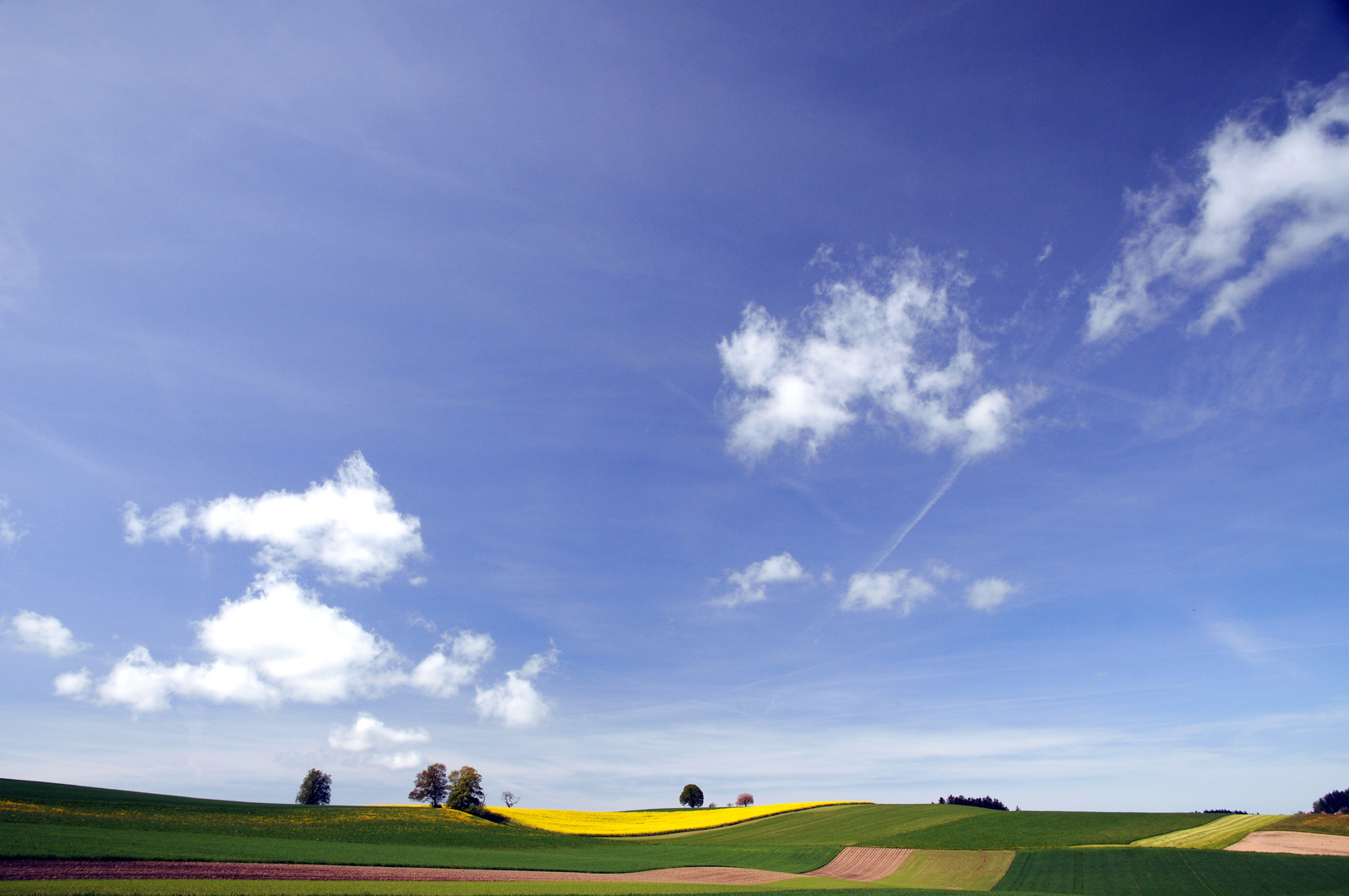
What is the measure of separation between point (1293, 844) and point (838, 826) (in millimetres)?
49244

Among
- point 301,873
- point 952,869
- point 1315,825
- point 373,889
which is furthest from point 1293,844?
point 301,873

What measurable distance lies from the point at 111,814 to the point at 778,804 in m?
92.7

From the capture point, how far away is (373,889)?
3138cm

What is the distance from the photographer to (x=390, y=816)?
72.0m

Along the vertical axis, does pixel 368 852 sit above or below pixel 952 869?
below

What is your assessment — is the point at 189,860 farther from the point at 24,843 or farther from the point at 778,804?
the point at 778,804

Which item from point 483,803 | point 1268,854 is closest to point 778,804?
point 483,803

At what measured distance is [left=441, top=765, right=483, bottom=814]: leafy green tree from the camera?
86875mm

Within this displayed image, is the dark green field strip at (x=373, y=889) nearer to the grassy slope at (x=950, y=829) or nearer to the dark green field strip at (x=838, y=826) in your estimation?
the grassy slope at (x=950, y=829)

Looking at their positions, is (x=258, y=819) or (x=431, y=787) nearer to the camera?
(x=258, y=819)

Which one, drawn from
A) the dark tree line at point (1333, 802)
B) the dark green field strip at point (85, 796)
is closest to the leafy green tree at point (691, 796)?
the dark green field strip at point (85, 796)

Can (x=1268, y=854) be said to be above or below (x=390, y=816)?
above

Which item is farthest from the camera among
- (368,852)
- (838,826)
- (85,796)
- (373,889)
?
(838,826)

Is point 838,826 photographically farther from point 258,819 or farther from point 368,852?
point 258,819
